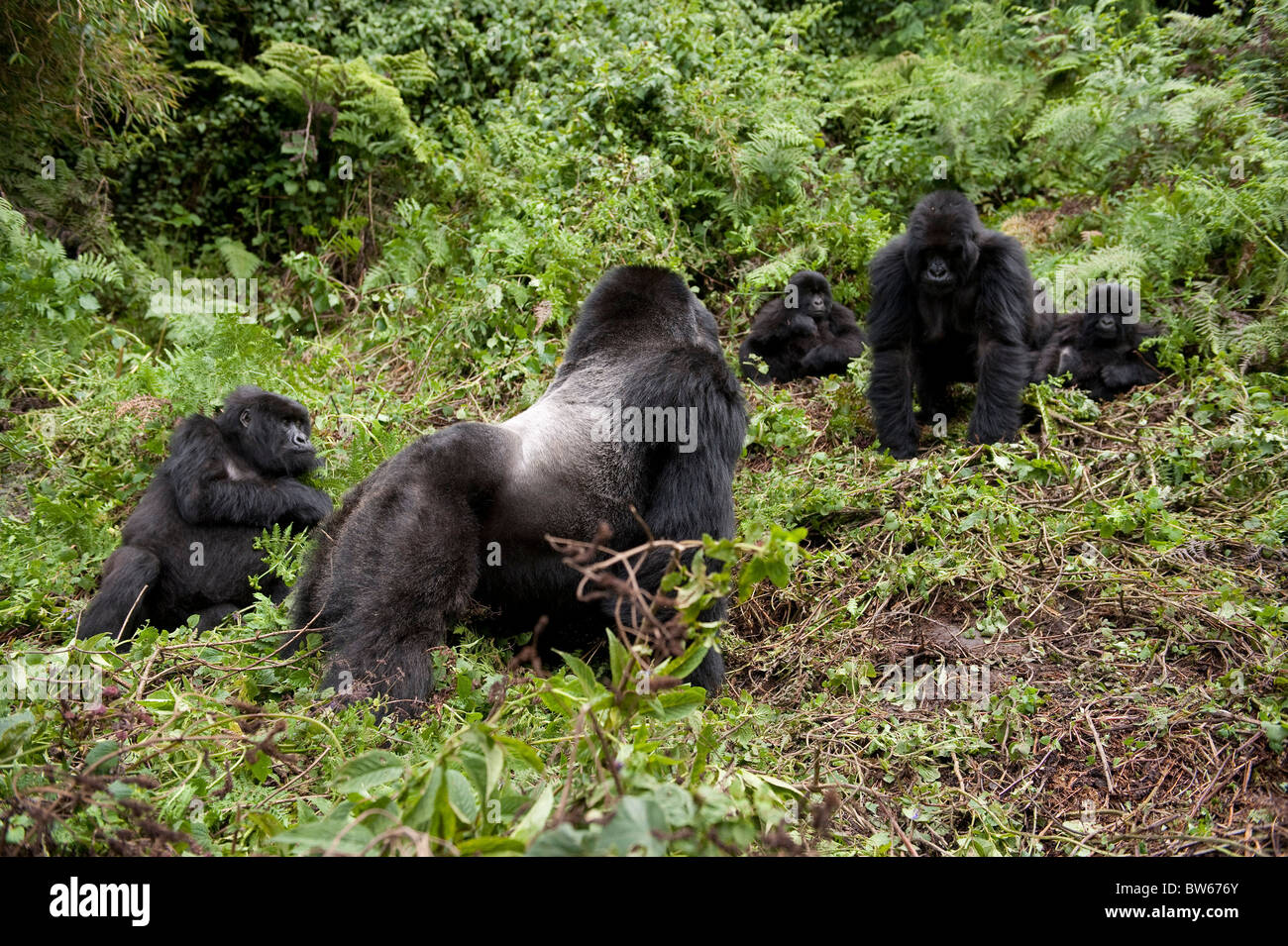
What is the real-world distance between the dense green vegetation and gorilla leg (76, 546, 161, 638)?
0.26m

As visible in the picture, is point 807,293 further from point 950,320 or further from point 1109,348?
point 1109,348

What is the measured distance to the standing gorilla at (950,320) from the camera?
4871 mm

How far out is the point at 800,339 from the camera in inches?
232

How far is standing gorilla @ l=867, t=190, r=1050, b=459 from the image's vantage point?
16.0 feet

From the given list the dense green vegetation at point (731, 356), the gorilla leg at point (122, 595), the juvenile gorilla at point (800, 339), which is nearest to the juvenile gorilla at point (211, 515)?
the gorilla leg at point (122, 595)

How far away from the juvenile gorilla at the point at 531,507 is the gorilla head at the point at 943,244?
1736mm

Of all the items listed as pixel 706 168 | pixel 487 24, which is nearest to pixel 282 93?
pixel 487 24

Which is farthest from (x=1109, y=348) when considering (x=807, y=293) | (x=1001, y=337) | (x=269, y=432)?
(x=269, y=432)

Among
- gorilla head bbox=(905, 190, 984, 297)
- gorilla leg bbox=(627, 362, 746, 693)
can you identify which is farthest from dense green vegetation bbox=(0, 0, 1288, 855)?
gorilla head bbox=(905, 190, 984, 297)

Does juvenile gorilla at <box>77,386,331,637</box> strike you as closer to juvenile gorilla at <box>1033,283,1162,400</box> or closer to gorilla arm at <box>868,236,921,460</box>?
gorilla arm at <box>868,236,921,460</box>

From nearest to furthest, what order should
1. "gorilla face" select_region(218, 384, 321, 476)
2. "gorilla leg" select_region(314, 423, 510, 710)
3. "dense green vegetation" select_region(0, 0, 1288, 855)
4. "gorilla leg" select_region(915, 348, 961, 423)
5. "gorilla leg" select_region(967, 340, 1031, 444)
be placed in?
"dense green vegetation" select_region(0, 0, 1288, 855), "gorilla leg" select_region(314, 423, 510, 710), "gorilla face" select_region(218, 384, 321, 476), "gorilla leg" select_region(967, 340, 1031, 444), "gorilla leg" select_region(915, 348, 961, 423)

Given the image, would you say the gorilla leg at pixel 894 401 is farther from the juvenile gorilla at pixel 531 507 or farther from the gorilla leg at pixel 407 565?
the gorilla leg at pixel 407 565

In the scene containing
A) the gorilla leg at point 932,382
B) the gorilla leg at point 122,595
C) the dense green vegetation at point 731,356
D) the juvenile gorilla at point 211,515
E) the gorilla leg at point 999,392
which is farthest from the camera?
the gorilla leg at point 932,382

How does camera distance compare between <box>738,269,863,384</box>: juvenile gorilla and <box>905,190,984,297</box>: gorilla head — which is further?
<box>738,269,863,384</box>: juvenile gorilla
